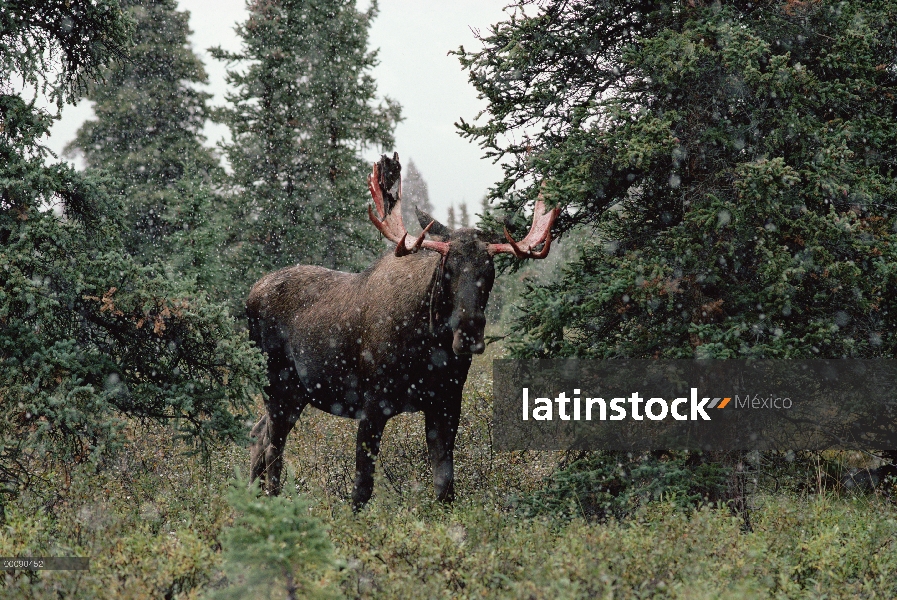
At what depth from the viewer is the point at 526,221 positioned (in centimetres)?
765

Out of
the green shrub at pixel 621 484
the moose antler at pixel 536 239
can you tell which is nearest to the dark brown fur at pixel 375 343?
the moose antler at pixel 536 239

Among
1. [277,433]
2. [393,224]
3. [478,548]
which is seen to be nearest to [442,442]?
[393,224]

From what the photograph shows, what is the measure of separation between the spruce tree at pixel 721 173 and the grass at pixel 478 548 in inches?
61.1

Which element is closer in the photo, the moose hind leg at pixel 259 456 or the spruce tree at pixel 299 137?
the moose hind leg at pixel 259 456

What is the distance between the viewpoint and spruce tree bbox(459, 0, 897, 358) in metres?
6.44

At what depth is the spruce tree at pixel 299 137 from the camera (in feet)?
68.6

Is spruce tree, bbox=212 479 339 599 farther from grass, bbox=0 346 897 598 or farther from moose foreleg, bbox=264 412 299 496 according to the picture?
moose foreleg, bbox=264 412 299 496

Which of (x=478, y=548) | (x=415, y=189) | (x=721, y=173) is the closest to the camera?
(x=478, y=548)

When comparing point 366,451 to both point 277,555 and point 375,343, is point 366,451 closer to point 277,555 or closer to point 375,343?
point 375,343

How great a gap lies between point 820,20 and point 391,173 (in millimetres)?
4524

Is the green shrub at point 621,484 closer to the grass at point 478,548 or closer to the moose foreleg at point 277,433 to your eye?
the grass at point 478,548

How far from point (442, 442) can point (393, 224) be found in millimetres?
2387

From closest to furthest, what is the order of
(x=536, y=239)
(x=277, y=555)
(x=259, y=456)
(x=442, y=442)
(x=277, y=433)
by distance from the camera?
(x=277, y=555) < (x=536, y=239) < (x=442, y=442) < (x=277, y=433) < (x=259, y=456)

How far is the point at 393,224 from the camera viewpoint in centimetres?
783
